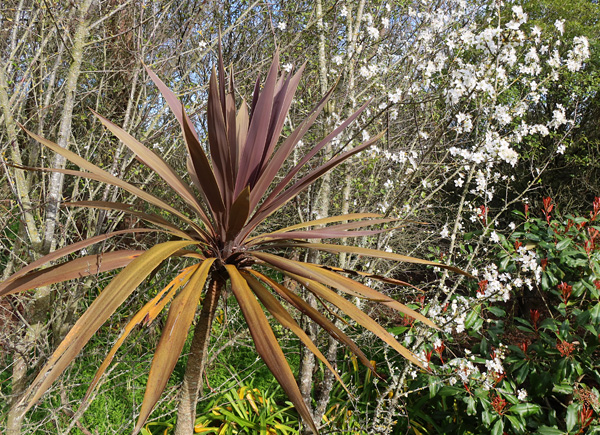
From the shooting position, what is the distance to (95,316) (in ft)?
2.63

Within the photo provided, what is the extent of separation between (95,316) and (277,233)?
0.62m

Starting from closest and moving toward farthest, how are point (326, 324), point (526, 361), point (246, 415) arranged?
point (326, 324) → point (526, 361) → point (246, 415)

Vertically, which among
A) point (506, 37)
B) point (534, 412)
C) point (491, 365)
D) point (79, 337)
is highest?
point (506, 37)

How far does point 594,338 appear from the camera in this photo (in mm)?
2611

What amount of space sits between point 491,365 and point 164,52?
9.42ft

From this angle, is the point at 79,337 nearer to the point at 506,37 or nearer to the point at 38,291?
the point at 38,291

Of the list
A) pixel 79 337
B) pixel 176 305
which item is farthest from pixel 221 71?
pixel 79 337

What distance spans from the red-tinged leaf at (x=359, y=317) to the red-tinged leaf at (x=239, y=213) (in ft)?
0.66

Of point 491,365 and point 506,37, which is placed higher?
point 506,37

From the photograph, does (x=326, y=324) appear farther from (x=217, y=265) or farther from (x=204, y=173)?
(x=204, y=173)

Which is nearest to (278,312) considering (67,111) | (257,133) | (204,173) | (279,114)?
(204,173)

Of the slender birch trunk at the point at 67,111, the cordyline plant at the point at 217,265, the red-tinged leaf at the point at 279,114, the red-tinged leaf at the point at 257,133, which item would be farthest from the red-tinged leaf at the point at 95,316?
the slender birch trunk at the point at 67,111

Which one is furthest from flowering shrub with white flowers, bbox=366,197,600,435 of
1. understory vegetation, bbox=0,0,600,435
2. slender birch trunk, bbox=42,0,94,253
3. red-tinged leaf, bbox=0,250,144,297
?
slender birch trunk, bbox=42,0,94,253

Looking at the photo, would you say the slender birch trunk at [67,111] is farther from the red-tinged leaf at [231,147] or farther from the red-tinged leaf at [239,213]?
the red-tinged leaf at [239,213]
